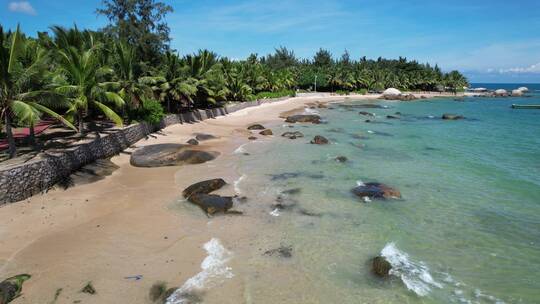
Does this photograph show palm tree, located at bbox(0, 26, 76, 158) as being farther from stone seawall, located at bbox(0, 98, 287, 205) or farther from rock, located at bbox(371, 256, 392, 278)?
rock, located at bbox(371, 256, 392, 278)

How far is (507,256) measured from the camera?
12391 mm

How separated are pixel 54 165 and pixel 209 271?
35.6ft

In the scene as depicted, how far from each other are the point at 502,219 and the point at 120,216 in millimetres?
15671

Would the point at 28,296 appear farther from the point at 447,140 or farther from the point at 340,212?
the point at 447,140

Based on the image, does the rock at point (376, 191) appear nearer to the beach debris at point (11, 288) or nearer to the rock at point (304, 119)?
the beach debris at point (11, 288)

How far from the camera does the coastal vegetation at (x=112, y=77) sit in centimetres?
1639

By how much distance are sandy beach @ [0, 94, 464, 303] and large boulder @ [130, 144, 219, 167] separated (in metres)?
2.36

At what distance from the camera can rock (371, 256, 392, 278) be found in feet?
35.6

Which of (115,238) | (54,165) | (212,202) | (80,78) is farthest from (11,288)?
(80,78)

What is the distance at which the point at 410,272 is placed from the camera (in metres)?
11.1

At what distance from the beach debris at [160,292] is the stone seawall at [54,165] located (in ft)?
28.7

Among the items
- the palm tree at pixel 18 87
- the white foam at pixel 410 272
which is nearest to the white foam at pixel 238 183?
the white foam at pixel 410 272

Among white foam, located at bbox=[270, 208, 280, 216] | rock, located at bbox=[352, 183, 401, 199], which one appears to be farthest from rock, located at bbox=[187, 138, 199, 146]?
white foam, located at bbox=[270, 208, 280, 216]

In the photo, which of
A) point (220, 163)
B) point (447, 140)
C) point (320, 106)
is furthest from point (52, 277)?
point (320, 106)
